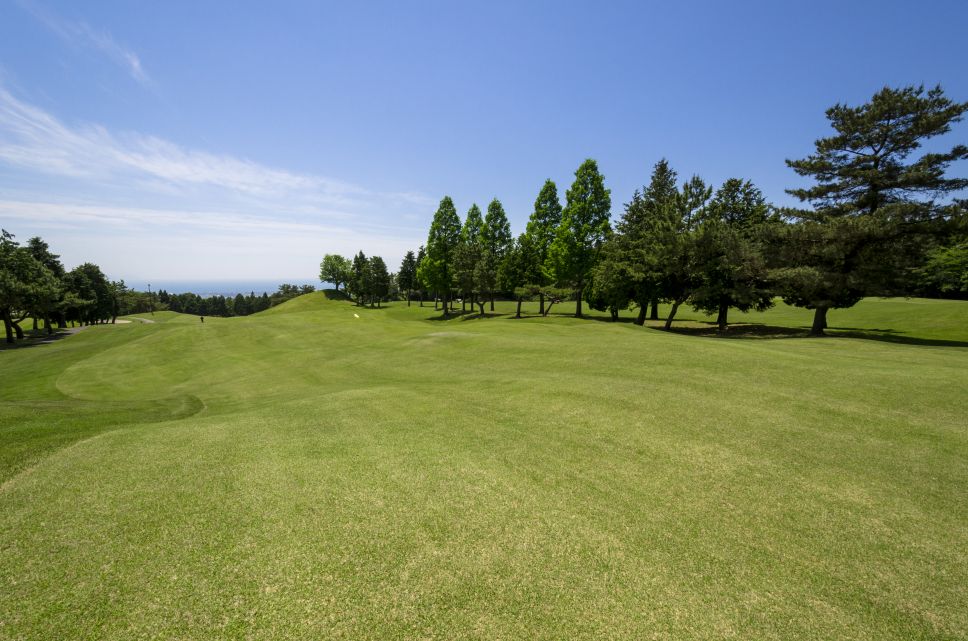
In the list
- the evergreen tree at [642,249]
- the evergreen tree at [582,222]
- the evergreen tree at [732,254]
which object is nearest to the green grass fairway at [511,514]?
the evergreen tree at [732,254]

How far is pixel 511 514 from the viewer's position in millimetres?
6148

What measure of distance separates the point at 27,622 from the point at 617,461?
861 cm

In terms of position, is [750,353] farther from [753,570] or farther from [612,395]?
[753,570]

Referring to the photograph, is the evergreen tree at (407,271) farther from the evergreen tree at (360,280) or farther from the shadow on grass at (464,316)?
the shadow on grass at (464,316)

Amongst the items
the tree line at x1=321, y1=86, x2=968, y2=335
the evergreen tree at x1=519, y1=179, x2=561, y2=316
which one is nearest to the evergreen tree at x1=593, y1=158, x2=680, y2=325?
the tree line at x1=321, y1=86, x2=968, y2=335

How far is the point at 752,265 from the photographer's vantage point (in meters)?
30.9

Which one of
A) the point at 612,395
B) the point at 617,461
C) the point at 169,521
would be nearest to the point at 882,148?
the point at 612,395

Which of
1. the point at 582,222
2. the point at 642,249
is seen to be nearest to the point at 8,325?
the point at 582,222

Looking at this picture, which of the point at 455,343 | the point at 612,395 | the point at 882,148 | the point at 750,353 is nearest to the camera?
the point at 612,395

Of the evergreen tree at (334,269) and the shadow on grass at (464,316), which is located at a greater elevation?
the evergreen tree at (334,269)

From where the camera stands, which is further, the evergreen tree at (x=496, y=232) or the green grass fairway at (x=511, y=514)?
the evergreen tree at (x=496, y=232)

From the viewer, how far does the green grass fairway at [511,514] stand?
425 centimetres

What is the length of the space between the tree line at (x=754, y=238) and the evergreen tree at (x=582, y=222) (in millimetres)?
120

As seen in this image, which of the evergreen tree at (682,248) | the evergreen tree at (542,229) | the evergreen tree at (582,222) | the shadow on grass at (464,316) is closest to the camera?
the evergreen tree at (682,248)
